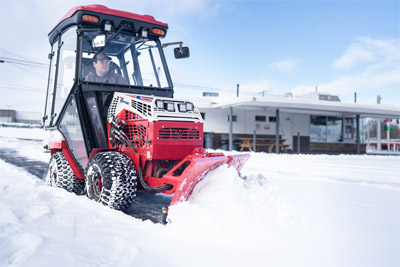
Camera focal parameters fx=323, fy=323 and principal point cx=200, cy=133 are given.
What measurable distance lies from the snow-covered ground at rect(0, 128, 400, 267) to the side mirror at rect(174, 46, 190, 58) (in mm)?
2256

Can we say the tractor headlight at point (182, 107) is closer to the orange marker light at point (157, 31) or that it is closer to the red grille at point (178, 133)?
the red grille at point (178, 133)

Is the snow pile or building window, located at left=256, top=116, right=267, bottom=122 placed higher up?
building window, located at left=256, top=116, right=267, bottom=122

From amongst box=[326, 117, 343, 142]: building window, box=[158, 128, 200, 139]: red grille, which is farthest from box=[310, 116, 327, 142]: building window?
box=[158, 128, 200, 139]: red grille

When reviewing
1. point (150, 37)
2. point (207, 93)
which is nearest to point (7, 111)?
point (207, 93)

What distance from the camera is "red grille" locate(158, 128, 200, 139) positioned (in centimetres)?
426

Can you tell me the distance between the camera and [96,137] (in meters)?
4.98

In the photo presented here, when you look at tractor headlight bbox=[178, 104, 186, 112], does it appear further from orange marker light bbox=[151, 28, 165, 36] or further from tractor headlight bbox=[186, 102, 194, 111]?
orange marker light bbox=[151, 28, 165, 36]

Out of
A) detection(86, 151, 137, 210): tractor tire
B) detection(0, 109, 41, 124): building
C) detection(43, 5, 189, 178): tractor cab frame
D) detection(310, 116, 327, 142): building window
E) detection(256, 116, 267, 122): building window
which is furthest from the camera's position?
detection(0, 109, 41, 124): building

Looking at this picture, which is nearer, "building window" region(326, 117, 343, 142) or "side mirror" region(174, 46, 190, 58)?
"side mirror" region(174, 46, 190, 58)

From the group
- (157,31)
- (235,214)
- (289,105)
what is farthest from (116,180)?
(289,105)

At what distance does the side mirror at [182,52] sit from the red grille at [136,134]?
5.05 ft

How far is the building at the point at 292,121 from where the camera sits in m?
18.9

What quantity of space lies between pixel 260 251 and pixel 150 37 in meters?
3.93

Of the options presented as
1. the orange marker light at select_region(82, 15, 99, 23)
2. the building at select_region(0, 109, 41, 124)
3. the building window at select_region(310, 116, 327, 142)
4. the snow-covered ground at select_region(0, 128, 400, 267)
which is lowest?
the snow-covered ground at select_region(0, 128, 400, 267)
